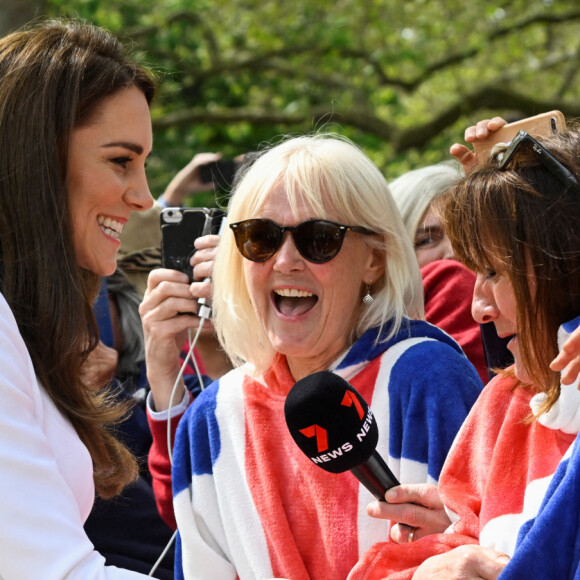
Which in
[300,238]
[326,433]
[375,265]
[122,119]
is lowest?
[326,433]

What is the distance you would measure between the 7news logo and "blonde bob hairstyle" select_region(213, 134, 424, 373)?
762mm

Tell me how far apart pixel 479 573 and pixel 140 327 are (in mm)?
2355

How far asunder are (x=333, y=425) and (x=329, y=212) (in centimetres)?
99

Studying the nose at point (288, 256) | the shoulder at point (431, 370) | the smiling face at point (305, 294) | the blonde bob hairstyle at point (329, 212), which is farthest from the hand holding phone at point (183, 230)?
the shoulder at point (431, 370)

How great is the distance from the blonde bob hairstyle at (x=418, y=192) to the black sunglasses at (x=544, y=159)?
2.05m

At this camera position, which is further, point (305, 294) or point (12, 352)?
point (305, 294)

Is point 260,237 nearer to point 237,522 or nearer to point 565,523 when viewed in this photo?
point 237,522

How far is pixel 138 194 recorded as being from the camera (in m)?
2.77

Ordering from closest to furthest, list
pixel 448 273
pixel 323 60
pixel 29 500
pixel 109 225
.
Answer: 1. pixel 29 500
2. pixel 109 225
3. pixel 448 273
4. pixel 323 60

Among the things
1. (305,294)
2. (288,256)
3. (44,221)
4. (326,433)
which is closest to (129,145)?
(44,221)

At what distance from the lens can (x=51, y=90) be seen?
2404 mm

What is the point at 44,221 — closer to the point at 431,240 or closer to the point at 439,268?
the point at 439,268

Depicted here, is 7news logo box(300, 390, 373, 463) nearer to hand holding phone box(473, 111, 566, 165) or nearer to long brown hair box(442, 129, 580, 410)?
long brown hair box(442, 129, 580, 410)

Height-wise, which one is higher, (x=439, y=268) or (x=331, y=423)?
(x=331, y=423)
